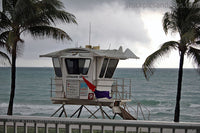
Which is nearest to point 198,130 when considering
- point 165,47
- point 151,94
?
point 165,47

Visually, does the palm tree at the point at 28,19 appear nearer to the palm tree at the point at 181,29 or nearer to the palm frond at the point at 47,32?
the palm frond at the point at 47,32

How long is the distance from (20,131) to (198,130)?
22.0 feet

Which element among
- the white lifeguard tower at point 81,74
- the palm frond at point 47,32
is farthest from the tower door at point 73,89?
the palm frond at point 47,32

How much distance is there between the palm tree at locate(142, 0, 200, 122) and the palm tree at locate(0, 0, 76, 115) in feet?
15.8

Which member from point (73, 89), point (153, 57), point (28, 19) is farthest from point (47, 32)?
point (153, 57)

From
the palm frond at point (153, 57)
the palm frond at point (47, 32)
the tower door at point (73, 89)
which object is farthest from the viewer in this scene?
the palm frond at point (47, 32)

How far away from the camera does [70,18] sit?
1861 cm

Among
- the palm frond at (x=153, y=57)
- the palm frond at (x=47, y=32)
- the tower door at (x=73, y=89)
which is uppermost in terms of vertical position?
the palm frond at (x=47, y=32)

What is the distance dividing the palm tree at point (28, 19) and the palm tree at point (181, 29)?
4.81 metres

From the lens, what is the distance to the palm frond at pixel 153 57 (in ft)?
52.3

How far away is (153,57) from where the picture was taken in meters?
16.1

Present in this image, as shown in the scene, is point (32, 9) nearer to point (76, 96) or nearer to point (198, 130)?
point (76, 96)

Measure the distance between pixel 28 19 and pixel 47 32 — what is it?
138cm

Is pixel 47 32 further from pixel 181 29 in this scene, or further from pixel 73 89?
pixel 181 29
